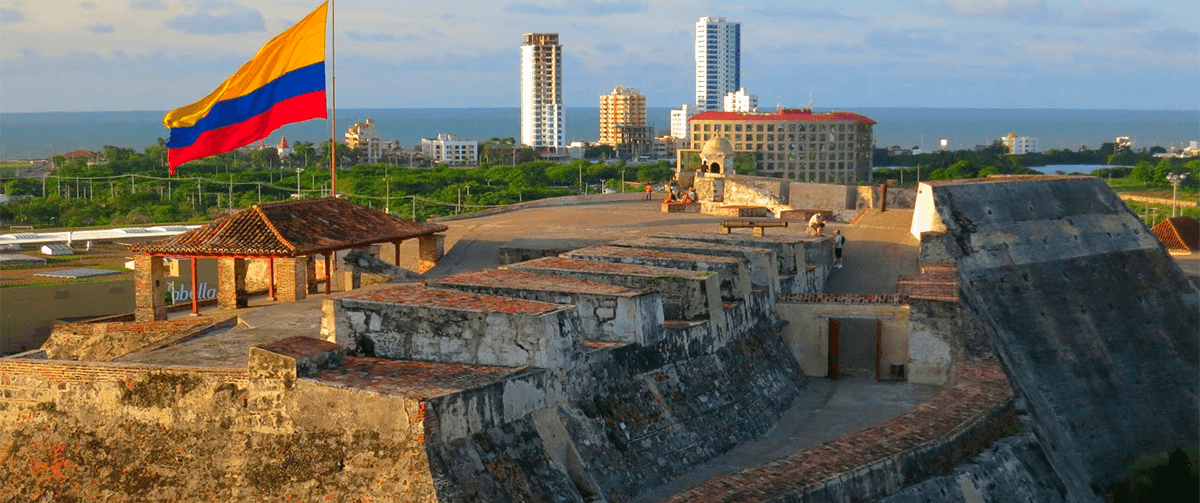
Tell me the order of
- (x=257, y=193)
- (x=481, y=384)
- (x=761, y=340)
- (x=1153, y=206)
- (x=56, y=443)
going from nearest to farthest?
(x=481, y=384), (x=56, y=443), (x=761, y=340), (x=1153, y=206), (x=257, y=193)

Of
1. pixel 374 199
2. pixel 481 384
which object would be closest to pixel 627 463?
pixel 481 384

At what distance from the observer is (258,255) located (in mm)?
20828

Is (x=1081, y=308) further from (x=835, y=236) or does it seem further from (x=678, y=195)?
(x=678, y=195)

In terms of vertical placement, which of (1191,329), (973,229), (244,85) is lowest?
(1191,329)

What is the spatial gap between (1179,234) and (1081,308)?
16.7 metres

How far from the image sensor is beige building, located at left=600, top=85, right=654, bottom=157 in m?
154

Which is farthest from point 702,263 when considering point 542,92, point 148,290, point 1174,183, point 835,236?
point 542,92

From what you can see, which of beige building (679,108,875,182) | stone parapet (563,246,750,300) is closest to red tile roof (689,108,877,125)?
beige building (679,108,875,182)

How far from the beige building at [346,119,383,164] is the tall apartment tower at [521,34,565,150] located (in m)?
29.2

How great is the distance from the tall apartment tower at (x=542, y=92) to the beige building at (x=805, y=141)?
60.8 m

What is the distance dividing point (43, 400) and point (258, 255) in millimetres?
6531

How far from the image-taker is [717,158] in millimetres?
41469

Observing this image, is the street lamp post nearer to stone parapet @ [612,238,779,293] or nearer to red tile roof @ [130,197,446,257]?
stone parapet @ [612,238,779,293]

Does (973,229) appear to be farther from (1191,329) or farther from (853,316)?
(853,316)
